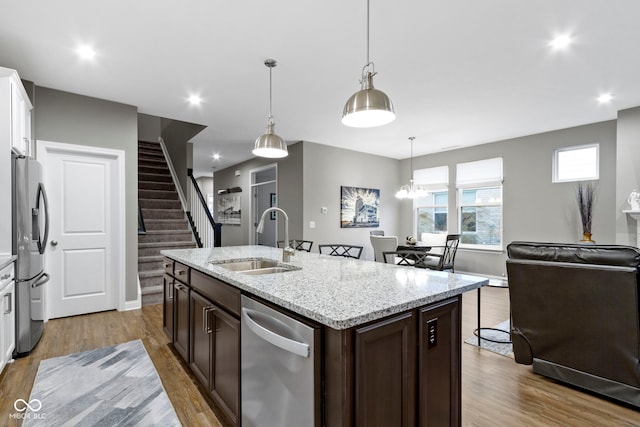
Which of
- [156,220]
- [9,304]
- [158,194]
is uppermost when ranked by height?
[158,194]

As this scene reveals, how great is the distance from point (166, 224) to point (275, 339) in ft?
18.0

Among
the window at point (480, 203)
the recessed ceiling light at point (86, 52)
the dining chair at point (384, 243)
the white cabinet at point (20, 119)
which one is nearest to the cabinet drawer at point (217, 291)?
the white cabinet at point (20, 119)

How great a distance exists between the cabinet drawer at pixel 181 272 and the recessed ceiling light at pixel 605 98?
16.2 feet

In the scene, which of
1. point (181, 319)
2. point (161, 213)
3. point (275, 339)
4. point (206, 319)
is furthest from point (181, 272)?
point (161, 213)

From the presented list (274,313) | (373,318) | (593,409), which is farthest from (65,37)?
(593,409)

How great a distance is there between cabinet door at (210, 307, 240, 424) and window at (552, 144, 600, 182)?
18.9 feet

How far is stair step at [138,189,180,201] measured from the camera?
6441mm

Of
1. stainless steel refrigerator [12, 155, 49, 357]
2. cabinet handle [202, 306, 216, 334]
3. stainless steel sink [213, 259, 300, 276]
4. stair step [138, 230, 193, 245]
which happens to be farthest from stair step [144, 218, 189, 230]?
cabinet handle [202, 306, 216, 334]

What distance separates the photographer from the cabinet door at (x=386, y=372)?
1.14 meters

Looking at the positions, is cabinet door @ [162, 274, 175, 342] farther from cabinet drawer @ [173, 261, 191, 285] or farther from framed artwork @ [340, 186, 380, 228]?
framed artwork @ [340, 186, 380, 228]

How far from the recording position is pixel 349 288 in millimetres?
1563

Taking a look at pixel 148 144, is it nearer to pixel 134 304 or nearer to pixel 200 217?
pixel 200 217

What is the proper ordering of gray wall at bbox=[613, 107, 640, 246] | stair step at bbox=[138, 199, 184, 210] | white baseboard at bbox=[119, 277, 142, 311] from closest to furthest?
white baseboard at bbox=[119, 277, 142, 311]
gray wall at bbox=[613, 107, 640, 246]
stair step at bbox=[138, 199, 184, 210]

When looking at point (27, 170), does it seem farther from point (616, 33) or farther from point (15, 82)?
point (616, 33)
